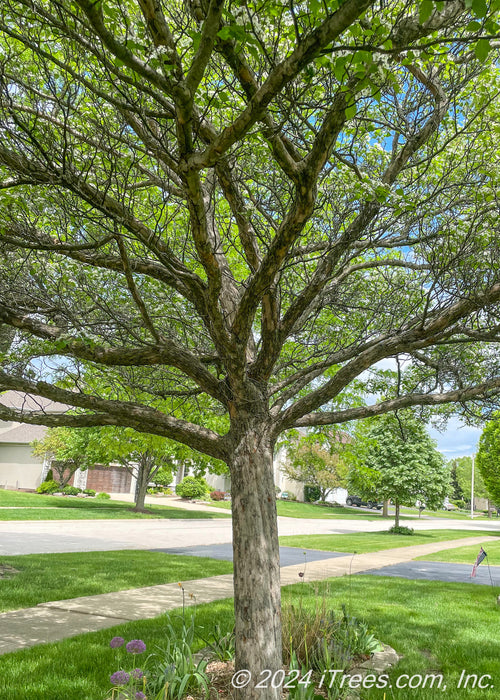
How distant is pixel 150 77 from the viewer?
10.2 ft

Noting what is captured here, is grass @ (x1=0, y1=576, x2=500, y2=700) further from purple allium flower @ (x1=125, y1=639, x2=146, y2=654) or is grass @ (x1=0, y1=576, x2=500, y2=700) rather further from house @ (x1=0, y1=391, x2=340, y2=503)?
house @ (x1=0, y1=391, x2=340, y2=503)

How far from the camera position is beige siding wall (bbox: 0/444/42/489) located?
4075 centimetres

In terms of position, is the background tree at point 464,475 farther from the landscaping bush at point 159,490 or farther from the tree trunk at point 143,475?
the tree trunk at point 143,475

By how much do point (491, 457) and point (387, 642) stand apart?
82.5 feet

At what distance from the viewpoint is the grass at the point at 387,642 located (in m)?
4.82

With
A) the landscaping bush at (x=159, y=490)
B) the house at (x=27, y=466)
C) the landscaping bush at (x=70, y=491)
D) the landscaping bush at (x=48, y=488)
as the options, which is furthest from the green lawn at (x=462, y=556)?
the landscaping bush at (x=159, y=490)

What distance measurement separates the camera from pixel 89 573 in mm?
10672

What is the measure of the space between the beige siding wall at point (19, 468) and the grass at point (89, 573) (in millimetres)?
29502

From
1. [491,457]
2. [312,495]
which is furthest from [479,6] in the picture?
[312,495]

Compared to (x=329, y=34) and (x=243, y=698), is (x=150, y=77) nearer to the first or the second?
(x=329, y=34)

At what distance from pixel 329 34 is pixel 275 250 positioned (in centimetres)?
158

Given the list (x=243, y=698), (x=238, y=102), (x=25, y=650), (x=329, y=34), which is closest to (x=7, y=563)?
(x=25, y=650)

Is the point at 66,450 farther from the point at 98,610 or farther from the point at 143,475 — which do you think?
the point at 98,610

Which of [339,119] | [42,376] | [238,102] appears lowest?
[42,376]
